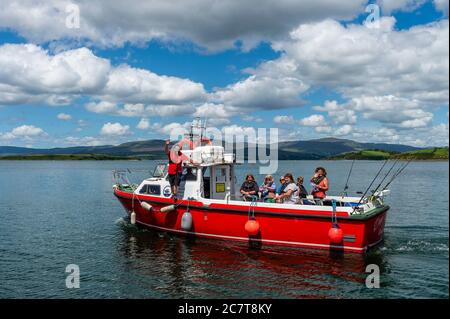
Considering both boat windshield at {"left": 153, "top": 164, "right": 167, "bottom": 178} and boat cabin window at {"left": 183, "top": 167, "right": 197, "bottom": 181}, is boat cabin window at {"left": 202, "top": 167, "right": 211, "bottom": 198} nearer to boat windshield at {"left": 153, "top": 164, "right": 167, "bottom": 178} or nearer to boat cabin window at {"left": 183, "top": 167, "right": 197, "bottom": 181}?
boat cabin window at {"left": 183, "top": 167, "right": 197, "bottom": 181}

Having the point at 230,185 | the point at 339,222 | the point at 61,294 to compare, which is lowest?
the point at 61,294

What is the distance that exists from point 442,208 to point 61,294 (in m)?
26.5

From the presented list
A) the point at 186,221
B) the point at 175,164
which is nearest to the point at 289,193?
the point at 186,221

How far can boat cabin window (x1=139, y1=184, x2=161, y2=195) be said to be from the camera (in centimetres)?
1828

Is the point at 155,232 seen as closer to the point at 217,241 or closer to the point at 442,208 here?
the point at 217,241

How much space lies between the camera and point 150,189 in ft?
61.0

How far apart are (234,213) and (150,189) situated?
4710mm

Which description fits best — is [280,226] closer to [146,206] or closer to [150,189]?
[146,206]

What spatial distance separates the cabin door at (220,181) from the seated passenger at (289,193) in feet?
9.33

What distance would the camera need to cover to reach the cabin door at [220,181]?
58.4 feet

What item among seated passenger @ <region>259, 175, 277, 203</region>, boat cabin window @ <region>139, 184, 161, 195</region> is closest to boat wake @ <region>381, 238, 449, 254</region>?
seated passenger @ <region>259, 175, 277, 203</region>

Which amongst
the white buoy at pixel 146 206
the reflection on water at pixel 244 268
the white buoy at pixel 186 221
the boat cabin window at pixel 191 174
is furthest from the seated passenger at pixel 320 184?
the white buoy at pixel 146 206
